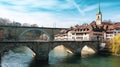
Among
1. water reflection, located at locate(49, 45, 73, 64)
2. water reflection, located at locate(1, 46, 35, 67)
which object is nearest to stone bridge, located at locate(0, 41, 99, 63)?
water reflection, located at locate(1, 46, 35, 67)

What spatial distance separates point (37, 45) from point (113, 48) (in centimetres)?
1957

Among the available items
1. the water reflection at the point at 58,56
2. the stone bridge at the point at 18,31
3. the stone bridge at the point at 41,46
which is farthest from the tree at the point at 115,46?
the stone bridge at the point at 18,31

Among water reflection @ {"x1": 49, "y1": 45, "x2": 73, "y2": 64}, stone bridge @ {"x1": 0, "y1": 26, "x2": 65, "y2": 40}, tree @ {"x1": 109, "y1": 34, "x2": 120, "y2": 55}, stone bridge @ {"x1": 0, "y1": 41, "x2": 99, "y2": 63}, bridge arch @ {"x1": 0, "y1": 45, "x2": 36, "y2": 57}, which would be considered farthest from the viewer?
stone bridge @ {"x1": 0, "y1": 26, "x2": 65, "y2": 40}

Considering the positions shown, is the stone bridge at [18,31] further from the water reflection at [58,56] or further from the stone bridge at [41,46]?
the stone bridge at [41,46]

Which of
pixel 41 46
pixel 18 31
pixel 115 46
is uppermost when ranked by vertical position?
pixel 18 31

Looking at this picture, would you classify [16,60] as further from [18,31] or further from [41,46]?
[18,31]

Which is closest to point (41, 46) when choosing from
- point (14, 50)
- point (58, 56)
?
point (58, 56)

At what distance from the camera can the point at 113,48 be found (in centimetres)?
5200

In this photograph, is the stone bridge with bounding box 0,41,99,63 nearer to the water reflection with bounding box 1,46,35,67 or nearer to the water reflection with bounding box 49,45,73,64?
the water reflection with bounding box 1,46,35,67

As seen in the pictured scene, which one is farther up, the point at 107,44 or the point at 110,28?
the point at 110,28

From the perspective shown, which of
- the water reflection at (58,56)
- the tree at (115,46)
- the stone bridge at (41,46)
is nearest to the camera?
the stone bridge at (41,46)

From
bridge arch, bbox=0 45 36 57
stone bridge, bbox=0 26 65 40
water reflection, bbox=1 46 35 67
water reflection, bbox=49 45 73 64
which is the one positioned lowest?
water reflection, bbox=49 45 73 64

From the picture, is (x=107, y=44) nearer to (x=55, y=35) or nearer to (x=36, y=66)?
(x=36, y=66)

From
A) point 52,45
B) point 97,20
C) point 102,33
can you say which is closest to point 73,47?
point 52,45
